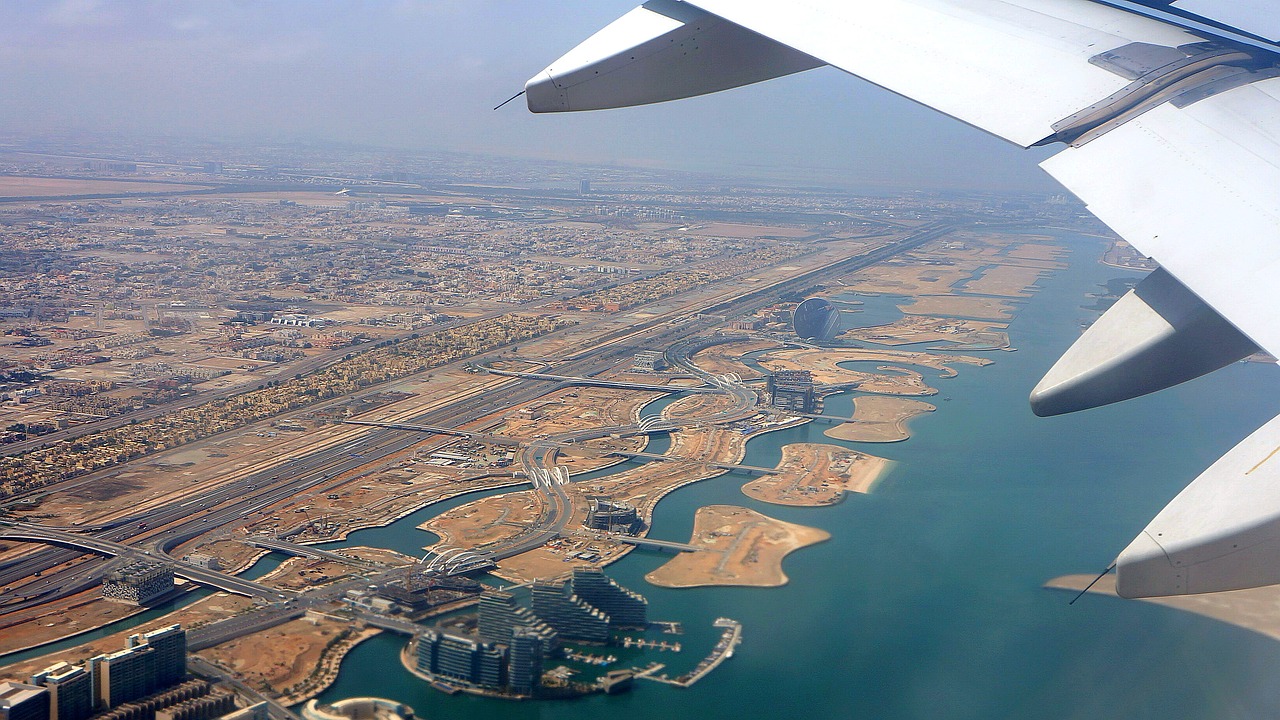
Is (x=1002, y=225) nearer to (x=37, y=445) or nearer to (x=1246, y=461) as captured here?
(x=37, y=445)

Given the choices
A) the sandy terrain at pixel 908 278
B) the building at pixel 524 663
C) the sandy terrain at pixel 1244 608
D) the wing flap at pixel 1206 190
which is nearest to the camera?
the wing flap at pixel 1206 190

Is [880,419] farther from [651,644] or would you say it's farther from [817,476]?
[651,644]

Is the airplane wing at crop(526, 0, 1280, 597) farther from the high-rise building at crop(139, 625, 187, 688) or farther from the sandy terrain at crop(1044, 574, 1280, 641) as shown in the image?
the sandy terrain at crop(1044, 574, 1280, 641)

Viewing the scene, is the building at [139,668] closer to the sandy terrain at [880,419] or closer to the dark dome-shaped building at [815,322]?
the sandy terrain at [880,419]

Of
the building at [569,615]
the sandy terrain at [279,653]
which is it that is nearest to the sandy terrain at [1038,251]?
the building at [569,615]

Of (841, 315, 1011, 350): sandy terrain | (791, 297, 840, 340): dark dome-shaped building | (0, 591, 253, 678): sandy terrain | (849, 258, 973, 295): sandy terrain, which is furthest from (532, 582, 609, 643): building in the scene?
(849, 258, 973, 295): sandy terrain

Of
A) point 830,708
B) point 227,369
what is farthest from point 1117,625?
point 227,369
